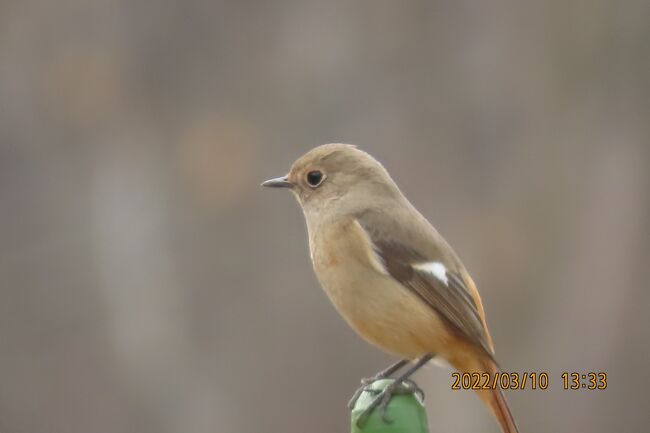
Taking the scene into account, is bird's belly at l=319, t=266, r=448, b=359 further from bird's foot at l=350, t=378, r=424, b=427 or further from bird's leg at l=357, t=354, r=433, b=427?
bird's foot at l=350, t=378, r=424, b=427

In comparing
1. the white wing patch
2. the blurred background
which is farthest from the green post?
the blurred background

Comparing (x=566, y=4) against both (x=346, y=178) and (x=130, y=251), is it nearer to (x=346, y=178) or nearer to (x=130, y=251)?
(x=130, y=251)

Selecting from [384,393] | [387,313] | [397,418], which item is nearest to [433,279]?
[387,313]

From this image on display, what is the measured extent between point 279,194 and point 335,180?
5623 millimetres

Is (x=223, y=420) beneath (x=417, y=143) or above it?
beneath

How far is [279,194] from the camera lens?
10617 millimetres

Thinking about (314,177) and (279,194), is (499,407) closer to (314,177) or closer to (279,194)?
(314,177)

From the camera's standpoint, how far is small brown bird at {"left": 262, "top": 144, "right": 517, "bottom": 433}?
177 inches

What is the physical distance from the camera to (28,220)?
11047 millimetres

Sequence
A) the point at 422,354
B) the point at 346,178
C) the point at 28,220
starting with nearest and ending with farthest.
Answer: the point at 422,354
the point at 346,178
the point at 28,220

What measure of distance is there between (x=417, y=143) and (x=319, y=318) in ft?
5.68

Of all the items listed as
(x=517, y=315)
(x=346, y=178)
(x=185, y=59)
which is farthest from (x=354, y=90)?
(x=346, y=178)

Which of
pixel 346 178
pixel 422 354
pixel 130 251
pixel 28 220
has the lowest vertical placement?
pixel 422 354

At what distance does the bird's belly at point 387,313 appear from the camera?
14.8 feet
